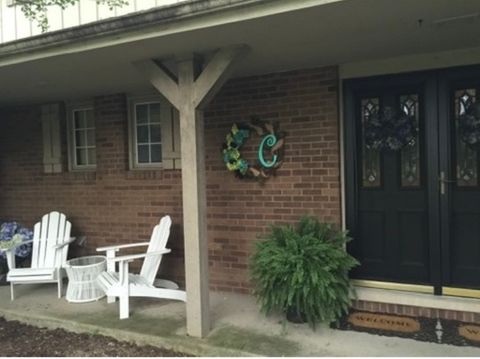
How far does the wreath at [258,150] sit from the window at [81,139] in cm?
204

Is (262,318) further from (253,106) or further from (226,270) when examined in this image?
(253,106)

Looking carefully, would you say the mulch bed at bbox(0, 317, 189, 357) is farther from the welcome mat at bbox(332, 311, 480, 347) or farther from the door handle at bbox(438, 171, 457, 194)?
the door handle at bbox(438, 171, 457, 194)

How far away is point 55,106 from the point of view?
5.56 meters

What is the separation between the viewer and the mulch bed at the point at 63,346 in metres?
3.35

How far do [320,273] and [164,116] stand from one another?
2526 millimetres

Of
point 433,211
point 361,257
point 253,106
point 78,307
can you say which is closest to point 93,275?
point 78,307

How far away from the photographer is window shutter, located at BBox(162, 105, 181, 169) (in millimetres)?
4781

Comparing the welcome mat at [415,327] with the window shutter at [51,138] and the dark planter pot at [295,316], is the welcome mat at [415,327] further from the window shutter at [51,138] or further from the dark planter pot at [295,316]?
the window shutter at [51,138]

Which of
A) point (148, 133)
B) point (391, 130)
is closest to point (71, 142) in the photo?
point (148, 133)

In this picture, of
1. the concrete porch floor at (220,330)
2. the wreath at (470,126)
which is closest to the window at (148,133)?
the concrete porch floor at (220,330)

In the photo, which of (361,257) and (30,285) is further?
(30,285)

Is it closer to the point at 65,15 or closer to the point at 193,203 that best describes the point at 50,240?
the point at 193,203

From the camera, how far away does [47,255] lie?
4883mm

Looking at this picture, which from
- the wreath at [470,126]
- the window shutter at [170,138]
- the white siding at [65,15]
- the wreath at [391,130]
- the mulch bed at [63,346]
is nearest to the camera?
the mulch bed at [63,346]
